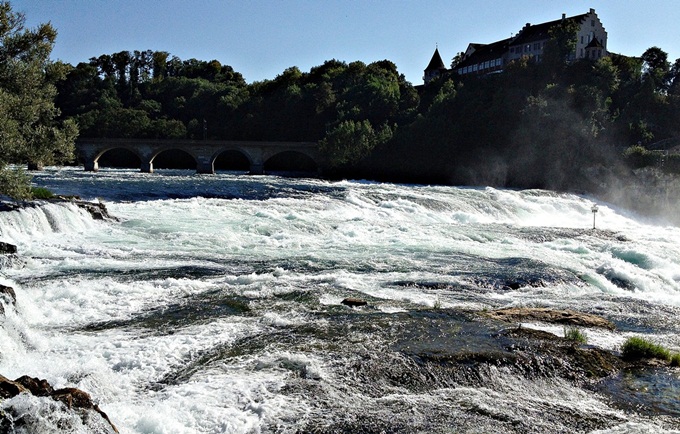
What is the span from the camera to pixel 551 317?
15258mm

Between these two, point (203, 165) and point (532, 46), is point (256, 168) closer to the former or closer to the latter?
point (203, 165)

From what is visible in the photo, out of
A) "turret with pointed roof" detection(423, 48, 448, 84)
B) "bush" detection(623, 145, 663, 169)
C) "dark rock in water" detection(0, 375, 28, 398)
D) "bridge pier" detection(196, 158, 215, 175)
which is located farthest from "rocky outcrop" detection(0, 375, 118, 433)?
"turret with pointed roof" detection(423, 48, 448, 84)

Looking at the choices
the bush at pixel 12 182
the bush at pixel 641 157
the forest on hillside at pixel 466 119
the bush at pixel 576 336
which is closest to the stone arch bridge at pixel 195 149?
the forest on hillside at pixel 466 119

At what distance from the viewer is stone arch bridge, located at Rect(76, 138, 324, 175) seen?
70.9m

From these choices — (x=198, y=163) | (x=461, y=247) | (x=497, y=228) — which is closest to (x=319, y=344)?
(x=461, y=247)

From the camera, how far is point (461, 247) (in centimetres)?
2717

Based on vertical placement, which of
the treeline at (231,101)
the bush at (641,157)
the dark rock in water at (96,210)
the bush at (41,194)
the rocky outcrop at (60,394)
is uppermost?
the treeline at (231,101)

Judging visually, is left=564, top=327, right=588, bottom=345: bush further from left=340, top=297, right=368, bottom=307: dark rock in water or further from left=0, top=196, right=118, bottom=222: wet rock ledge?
left=0, top=196, right=118, bottom=222: wet rock ledge

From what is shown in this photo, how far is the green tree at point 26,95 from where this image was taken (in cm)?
2219

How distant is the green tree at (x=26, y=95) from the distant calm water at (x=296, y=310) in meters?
2.91

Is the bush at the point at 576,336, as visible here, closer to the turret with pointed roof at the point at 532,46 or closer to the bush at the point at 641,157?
the bush at the point at 641,157

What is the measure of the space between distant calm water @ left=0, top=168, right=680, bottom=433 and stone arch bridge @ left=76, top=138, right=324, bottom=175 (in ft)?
128

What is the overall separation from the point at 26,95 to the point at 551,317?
782 inches

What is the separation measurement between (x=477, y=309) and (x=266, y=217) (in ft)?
59.7
